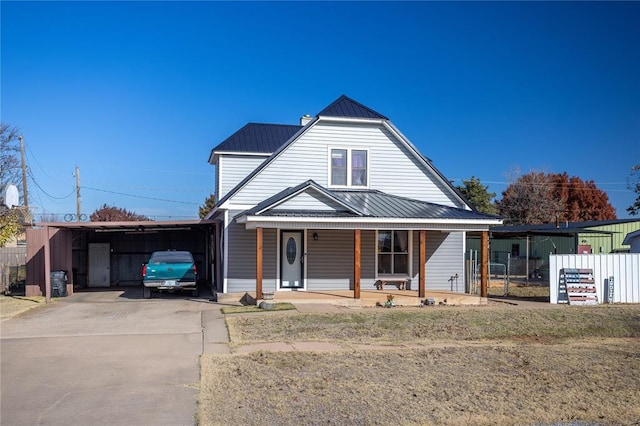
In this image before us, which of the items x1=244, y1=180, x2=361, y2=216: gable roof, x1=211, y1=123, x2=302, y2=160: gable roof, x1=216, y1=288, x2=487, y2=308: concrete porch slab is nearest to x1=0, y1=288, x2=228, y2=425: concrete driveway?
x1=216, y1=288, x2=487, y2=308: concrete porch slab

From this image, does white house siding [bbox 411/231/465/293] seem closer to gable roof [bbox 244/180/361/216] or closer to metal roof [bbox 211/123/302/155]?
gable roof [bbox 244/180/361/216]

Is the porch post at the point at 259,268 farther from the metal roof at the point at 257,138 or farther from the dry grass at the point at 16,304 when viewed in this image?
the dry grass at the point at 16,304

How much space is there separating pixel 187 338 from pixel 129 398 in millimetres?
4627

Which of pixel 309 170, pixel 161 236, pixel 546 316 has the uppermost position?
pixel 309 170

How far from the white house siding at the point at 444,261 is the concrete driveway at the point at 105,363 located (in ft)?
27.3

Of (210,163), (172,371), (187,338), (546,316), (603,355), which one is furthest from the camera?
(210,163)

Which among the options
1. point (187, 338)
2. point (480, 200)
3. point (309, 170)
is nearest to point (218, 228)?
point (309, 170)

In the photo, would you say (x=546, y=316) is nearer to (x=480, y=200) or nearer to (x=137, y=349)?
(x=137, y=349)

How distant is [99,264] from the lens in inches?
1046

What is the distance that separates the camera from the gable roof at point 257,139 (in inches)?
893

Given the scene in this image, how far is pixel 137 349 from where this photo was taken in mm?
11094

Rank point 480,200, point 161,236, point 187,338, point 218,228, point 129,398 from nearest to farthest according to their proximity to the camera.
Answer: point 129,398 → point 187,338 → point 218,228 → point 161,236 → point 480,200

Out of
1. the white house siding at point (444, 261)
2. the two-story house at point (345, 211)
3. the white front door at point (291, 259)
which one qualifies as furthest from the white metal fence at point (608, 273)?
the white front door at point (291, 259)

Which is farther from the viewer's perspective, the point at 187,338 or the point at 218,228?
the point at 218,228
